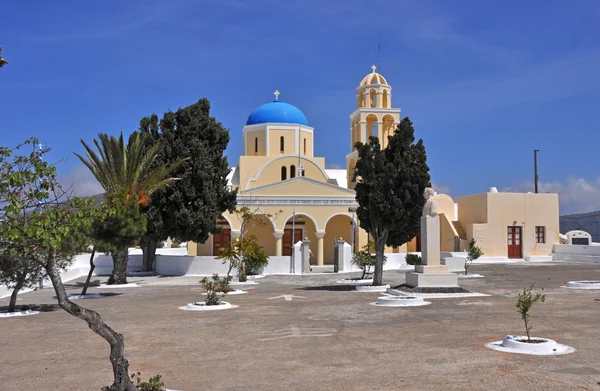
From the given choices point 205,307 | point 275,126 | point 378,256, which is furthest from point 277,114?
point 205,307

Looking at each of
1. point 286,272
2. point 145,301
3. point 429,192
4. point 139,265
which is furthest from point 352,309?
point 139,265

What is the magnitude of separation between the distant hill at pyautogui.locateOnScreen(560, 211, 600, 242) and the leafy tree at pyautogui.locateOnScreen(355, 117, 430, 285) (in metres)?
33.7

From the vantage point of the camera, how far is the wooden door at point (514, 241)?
38312 millimetres

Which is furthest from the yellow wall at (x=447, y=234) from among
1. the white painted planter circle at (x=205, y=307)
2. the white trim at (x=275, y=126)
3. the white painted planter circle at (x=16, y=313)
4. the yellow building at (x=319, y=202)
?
the white painted planter circle at (x=16, y=313)

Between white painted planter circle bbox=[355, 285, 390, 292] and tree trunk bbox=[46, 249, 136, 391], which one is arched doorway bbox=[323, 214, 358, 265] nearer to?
white painted planter circle bbox=[355, 285, 390, 292]

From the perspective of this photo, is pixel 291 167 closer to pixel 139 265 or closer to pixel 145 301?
pixel 139 265

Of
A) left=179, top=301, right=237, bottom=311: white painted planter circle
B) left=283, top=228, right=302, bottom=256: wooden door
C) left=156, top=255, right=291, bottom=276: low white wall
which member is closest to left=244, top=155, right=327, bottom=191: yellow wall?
left=283, top=228, right=302, bottom=256: wooden door

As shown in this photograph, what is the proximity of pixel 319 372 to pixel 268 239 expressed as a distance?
92.5ft

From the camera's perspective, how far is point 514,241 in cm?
3841

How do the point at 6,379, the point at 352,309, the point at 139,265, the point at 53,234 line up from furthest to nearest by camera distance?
1. the point at 139,265
2. the point at 352,309
3. the point at 6,379
4. the point at 53,234

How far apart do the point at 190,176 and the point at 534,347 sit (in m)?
20.9

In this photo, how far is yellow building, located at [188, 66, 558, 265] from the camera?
112 feet

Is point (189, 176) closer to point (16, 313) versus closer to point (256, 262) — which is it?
point (256, 262)

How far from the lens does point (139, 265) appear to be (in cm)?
3394
